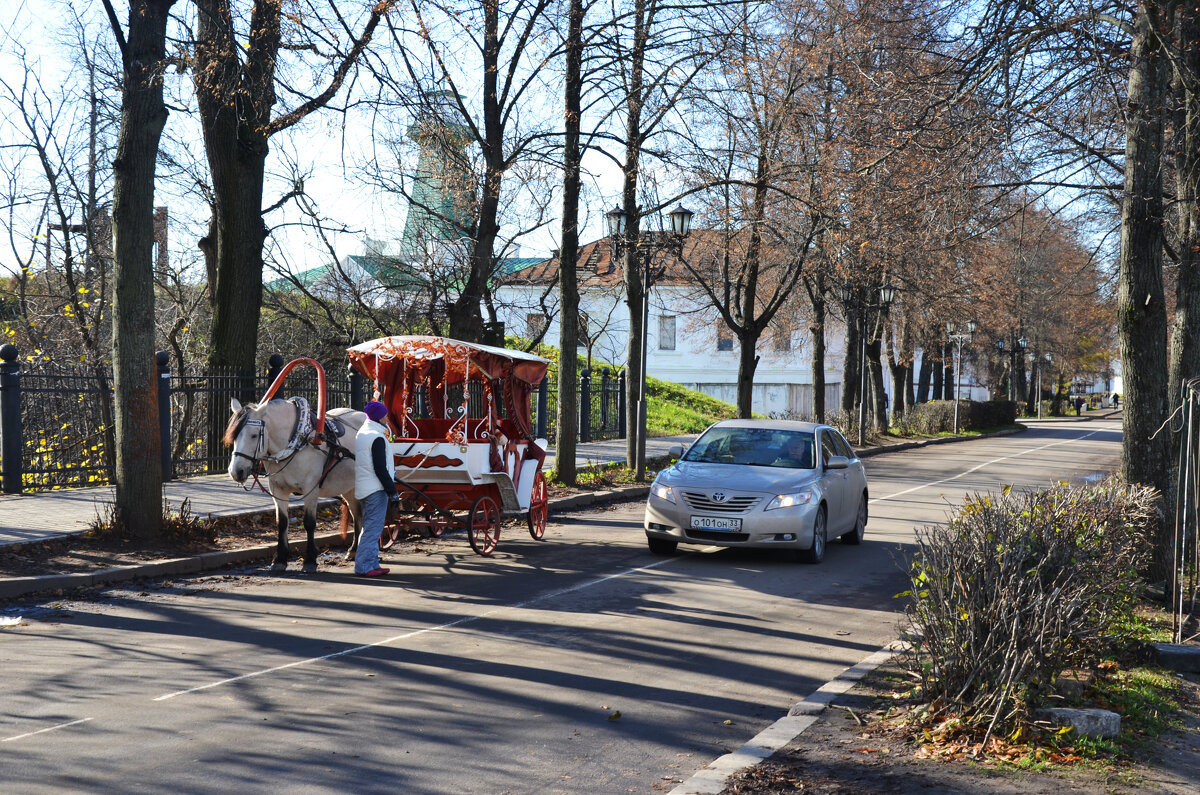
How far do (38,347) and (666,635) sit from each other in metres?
20.1

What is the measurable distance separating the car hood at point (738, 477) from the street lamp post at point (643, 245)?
28.3 feet

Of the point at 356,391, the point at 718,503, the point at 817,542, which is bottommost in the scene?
the point at 817,542

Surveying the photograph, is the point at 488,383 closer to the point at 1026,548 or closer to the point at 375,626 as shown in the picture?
the point at 375,626

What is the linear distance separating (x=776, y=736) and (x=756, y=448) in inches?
316

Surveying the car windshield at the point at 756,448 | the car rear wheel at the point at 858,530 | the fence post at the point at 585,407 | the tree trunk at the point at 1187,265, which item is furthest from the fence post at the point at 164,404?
the fence post at the point at 585,407

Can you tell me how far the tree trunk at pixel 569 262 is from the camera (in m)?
19.5

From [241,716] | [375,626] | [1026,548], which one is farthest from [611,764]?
[375,626]

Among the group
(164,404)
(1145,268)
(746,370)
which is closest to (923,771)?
(1145,268)

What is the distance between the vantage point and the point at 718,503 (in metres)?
12.6

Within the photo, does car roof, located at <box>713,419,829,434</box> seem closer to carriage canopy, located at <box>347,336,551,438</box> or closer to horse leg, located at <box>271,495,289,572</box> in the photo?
carriage canopy, located at <box>347,336,551,438</box>

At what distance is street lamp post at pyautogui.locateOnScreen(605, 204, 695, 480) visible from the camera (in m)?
21.1

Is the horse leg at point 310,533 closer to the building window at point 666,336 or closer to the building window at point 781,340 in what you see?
the building window at point 781,340

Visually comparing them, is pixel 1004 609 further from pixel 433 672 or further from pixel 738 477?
pixel 738 477

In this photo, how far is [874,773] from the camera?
5.45 meters
